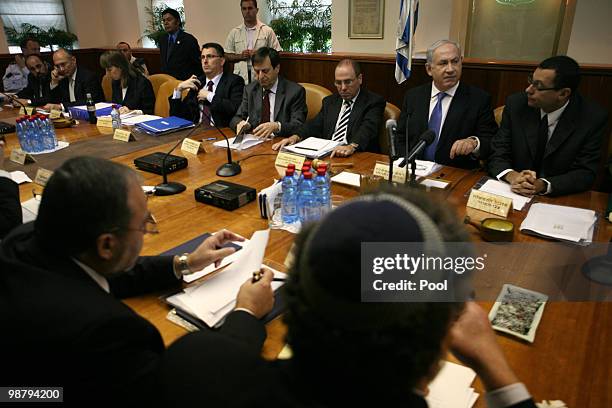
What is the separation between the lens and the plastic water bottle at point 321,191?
1.65 meters

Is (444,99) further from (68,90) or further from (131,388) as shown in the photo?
(68,90)

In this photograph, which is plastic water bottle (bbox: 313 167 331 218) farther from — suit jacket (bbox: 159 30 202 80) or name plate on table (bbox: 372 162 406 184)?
suit jacket (bbox: 159 30 202 80)

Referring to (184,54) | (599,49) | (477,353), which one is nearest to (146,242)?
(477,353)

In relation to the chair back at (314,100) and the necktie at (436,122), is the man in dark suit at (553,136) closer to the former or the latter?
the necktie at (436,122)

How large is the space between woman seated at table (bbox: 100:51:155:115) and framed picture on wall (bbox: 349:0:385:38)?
312 cm

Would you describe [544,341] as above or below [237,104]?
below

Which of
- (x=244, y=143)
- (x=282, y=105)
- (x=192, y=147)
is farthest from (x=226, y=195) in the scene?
(x=282, y=105)

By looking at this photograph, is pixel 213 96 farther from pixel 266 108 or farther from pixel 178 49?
pixel 178 49

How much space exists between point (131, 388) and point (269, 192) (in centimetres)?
100

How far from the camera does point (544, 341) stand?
103cm

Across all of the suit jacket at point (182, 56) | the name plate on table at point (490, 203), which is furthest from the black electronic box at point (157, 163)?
the suit jacket at point (182, 56)

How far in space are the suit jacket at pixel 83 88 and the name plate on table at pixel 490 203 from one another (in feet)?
13.1

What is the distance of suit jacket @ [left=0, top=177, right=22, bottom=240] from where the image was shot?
1.57 metres

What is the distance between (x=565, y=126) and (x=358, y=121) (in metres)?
1.24
